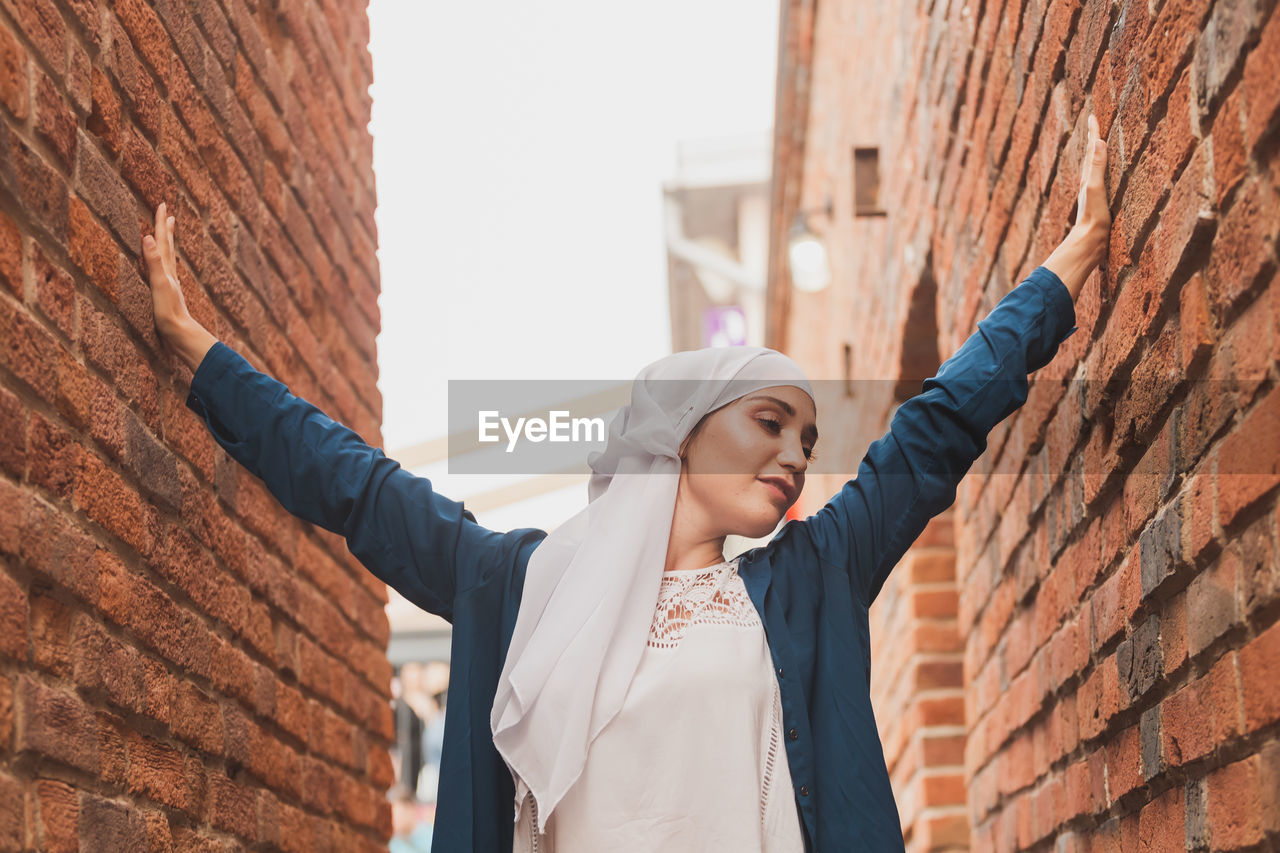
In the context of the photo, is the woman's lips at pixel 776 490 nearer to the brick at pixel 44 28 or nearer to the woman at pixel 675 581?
the woman at pixel 675 581

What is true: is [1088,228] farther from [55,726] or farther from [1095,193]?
[55,726]

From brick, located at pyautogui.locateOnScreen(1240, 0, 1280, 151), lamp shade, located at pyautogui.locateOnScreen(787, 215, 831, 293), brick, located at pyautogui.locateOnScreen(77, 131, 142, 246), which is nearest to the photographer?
brick, located at pyautogui.locateOnScreen(1240, 0, 1280, 151)

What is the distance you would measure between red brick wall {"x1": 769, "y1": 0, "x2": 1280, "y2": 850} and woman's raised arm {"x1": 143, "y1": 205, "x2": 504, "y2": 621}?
3.54 ft

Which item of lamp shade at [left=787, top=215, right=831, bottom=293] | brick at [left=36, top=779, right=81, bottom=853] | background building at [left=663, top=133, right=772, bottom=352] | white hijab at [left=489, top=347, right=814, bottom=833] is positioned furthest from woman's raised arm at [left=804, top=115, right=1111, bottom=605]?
background building at [left=663, top=133, right=772, bottom=352]

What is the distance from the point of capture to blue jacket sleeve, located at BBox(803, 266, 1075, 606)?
8.00 feet

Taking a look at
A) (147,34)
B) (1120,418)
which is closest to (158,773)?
(147,34)

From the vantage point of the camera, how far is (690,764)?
2.23 meters

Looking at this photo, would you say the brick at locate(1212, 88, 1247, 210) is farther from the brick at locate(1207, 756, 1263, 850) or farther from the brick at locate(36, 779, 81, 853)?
the brick at locate(36, 779, 81, 853)

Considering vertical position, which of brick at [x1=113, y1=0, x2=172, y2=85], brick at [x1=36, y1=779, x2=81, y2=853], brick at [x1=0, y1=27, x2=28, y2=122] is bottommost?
brick at [x1=36, y1=779, x2=81, y2=853]

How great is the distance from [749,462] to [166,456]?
1013 mm

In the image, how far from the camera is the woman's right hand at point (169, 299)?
8.09 ft

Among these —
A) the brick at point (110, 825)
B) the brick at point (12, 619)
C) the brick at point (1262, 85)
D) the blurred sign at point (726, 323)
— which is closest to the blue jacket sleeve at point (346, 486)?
the brick at point (110, 825)

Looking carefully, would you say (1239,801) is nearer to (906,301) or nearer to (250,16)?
(250,16)

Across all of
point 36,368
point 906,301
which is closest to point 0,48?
point 36,368
